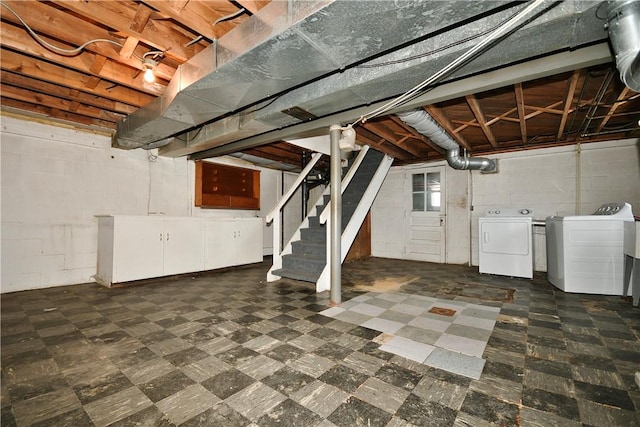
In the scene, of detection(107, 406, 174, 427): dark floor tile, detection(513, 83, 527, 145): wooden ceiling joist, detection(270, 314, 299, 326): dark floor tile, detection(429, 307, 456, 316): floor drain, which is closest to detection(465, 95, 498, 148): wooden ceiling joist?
detection(513, 83, 527, 145): wooden ceiling joist

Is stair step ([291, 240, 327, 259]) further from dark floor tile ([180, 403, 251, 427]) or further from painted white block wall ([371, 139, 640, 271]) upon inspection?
painted white block wall ([371, 139, 640, 271])

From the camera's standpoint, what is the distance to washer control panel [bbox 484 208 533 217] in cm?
475

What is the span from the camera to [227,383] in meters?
1.63

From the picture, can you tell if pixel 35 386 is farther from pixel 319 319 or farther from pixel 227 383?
pixel 319 319

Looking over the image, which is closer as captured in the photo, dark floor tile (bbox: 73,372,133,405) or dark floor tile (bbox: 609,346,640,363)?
dark floor tile (bbox: 73,372,133,405)

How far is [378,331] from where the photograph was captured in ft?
7.84

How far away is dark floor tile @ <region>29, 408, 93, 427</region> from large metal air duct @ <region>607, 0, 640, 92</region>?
138 inches

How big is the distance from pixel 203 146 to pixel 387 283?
366cm

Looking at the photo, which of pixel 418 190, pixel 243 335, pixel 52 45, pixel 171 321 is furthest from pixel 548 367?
pixel 418 190

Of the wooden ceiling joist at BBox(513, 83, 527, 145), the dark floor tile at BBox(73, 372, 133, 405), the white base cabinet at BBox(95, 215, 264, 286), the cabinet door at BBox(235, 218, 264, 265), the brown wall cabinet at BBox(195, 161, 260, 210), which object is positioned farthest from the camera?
the brown wall cabinet at BBox(195, 161, 260, 210)

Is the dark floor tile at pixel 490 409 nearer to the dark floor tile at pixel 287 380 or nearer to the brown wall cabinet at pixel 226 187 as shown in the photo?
the dark floor tile at pixel 287 380

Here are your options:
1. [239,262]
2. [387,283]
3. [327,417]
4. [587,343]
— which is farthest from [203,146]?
[587,343]

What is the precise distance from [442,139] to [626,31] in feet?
9.43

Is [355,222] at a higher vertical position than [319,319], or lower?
higher
